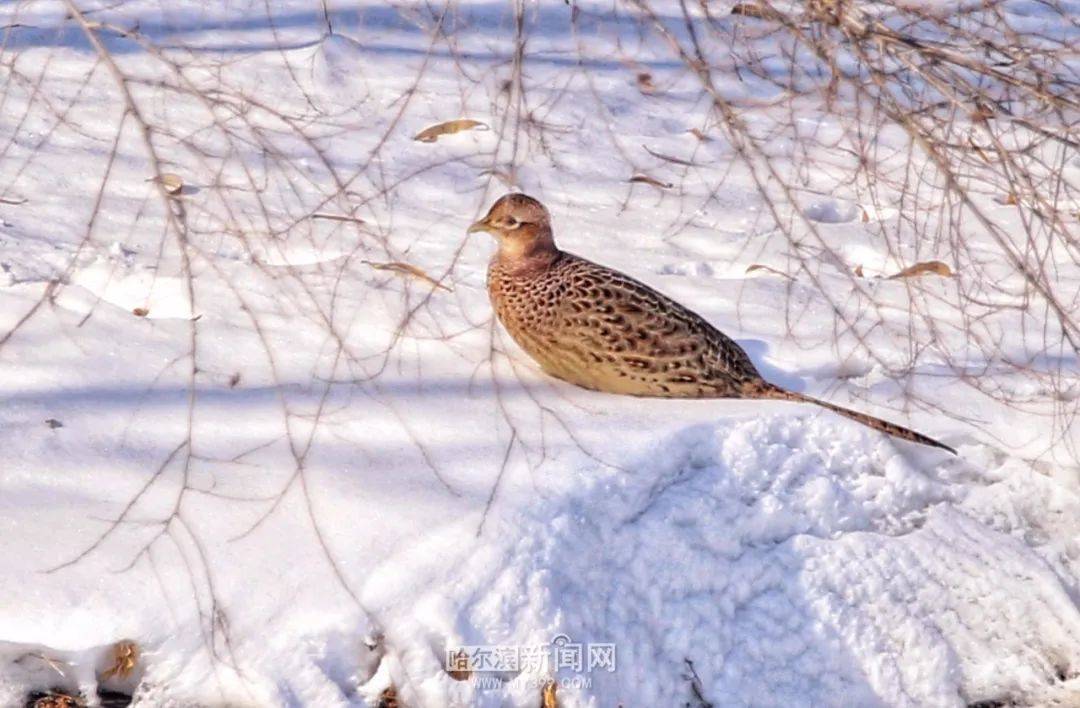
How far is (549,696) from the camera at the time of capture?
3.49m

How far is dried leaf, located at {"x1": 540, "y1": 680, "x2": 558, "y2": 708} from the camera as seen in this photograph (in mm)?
3490

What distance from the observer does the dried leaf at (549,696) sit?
3.49 m

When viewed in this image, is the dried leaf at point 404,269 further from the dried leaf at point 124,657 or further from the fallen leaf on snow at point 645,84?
the fallen leaf on snow at point 645,84

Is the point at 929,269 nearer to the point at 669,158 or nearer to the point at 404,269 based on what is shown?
the point at 669,158

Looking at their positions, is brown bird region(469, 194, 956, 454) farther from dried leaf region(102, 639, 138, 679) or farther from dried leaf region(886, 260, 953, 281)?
dried leaf region(102, 639, 138, 679)

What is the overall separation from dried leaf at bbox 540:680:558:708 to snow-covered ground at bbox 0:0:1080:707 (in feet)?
0.08

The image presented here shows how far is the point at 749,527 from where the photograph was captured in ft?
13.1

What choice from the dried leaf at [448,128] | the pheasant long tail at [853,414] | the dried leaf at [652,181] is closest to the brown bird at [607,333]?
the pheasant long tail at [853,414]

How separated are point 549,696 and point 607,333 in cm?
120

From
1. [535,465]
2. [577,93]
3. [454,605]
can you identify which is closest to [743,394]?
[535,465]

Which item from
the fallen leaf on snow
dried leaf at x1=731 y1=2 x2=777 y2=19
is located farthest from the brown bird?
the fallen leaf on snow

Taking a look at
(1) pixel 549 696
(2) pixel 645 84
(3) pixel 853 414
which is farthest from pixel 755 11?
(1) pixel 549 696

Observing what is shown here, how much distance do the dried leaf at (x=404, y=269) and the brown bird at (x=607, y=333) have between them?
521mm

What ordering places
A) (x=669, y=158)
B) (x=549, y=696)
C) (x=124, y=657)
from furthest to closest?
(x=669, y=158), (x=549, y=696), (x=124, y=657)
